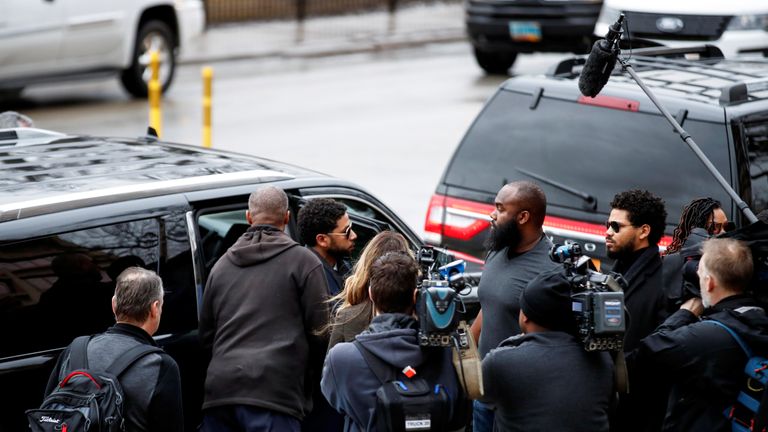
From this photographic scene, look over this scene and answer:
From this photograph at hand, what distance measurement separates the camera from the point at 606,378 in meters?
4.53

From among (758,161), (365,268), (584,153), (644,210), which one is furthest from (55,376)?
(758,161)

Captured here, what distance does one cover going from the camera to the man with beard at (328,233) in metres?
5.61

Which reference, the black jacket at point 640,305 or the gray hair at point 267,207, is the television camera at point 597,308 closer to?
the black jacket at point 640,305

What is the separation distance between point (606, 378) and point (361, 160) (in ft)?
30.9

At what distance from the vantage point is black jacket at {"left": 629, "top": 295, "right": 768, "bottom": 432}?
180 inches

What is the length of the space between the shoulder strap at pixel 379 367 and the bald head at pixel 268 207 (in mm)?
1112

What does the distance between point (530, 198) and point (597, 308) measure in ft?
3.89

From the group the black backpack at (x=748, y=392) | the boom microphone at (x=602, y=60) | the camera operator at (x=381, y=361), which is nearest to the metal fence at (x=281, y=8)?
the boom microphone at (x=602, y=60)

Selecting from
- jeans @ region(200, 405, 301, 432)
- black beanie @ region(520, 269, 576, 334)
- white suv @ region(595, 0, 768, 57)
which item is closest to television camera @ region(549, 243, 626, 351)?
black beanie @ region(520, 269, 576, 334)

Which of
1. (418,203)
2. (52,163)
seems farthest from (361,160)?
(52,163)

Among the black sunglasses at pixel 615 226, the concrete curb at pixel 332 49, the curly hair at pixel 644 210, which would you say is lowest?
the concrete curb at pixel 332 49

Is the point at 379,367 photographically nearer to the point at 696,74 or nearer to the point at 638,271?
the point at 638,271

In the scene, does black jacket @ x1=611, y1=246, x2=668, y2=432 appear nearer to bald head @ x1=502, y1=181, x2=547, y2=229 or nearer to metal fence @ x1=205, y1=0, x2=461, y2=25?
bald head @ x1=502, y1=181, x2=547, y2=229

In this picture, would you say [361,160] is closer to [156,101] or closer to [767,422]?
[156,101]
